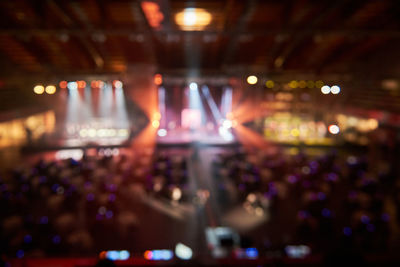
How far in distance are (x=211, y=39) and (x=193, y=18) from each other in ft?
5.73

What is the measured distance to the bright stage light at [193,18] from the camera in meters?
7.55

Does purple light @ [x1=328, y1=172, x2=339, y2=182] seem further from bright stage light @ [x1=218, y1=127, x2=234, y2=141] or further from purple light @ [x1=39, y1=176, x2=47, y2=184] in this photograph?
purple light @ [x1=39, y1=176, x2=47, y2=184]

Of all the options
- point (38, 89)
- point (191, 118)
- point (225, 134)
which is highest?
point (38, 89)

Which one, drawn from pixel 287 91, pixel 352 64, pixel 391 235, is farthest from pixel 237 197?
pixel 287 91

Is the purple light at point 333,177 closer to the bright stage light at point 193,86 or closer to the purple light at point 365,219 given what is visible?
the purple light at point 365,219

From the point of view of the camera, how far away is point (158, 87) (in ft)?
48.8

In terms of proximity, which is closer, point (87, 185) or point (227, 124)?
point (87, 185)

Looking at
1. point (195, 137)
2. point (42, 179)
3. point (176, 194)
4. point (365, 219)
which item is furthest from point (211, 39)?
point (42, 179)

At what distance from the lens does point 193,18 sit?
7953 millimetres

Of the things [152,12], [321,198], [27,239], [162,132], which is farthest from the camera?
[162,132]

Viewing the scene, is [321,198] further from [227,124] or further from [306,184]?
[227,124]

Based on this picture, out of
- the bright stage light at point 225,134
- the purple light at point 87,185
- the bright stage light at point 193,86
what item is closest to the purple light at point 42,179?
the purple light at point 87,185

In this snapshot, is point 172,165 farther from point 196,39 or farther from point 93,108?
point 93,108

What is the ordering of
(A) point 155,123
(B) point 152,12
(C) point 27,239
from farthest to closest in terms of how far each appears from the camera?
1. (A) point 155,123
2. (B) point 152,12
3. (C) point 27,239
